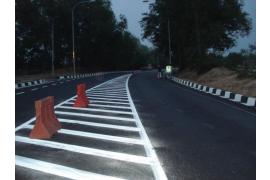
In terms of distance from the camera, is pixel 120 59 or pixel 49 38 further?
pixel 120 59

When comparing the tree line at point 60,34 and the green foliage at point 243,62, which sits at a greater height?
the tree line at point 60,34

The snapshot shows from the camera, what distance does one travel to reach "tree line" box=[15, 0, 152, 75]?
7562 cm

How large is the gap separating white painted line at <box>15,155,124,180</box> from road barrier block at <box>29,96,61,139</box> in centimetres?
188

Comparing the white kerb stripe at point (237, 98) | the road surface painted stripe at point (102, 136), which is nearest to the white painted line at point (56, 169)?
the road surface painted stripe at point (102, 136)

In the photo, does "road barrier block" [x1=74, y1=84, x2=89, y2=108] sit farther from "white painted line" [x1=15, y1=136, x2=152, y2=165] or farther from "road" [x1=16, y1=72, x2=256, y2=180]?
"white painted line" [x1=15, y1=136, x2=152, y2=165]

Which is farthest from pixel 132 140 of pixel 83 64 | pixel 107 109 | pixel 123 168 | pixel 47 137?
pixel 83 64

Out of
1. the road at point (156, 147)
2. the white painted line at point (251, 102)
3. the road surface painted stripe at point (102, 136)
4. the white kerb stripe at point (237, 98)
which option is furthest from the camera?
the white kerb stripe at point (237, 98)

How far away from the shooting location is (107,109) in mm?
15367

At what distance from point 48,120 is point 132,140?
77.6 inches

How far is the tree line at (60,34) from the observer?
75.6 m

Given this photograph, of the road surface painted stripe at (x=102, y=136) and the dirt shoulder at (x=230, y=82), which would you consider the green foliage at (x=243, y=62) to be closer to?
the dirt shoulder at (x=230, y=82)

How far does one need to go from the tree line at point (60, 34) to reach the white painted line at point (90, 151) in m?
65.7

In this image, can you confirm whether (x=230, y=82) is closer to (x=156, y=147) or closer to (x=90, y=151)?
(x=156, y=147)
